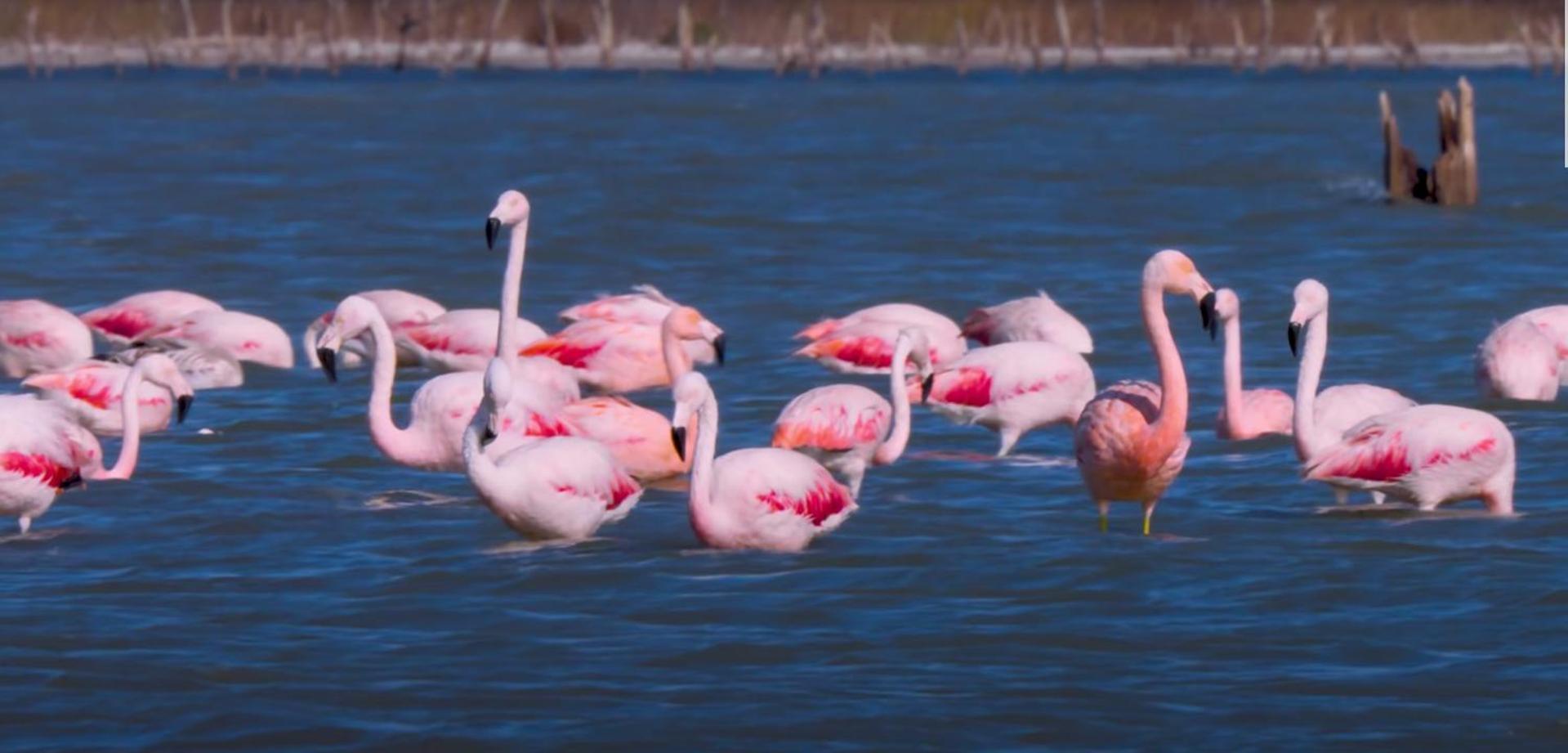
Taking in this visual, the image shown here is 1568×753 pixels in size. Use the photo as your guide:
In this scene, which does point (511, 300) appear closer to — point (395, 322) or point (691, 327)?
point (691, 327)

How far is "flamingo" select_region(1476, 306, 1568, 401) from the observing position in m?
11.8

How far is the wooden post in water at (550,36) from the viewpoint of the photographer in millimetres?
61594

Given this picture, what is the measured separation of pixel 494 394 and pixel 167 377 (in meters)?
2.64

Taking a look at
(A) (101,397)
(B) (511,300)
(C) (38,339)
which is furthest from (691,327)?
(C) (38,339)

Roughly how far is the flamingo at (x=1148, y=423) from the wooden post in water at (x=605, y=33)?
5447cm

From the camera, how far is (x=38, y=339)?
13.3 m

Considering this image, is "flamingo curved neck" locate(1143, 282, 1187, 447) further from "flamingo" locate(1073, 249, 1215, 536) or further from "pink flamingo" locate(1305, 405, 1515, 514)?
"pink flamingo" locate(1305, 405, 1515, 514)

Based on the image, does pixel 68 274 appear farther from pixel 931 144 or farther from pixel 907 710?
pixel 931 144

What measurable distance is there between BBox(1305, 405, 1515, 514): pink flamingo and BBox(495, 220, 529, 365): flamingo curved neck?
138 inches

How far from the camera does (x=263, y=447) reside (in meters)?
11.5

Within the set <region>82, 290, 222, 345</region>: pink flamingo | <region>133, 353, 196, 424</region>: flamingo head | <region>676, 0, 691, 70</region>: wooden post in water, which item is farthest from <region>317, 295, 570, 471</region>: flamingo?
<region>676, 0, 691, 70</region>: wooden post in water

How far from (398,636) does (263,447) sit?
3822 mm

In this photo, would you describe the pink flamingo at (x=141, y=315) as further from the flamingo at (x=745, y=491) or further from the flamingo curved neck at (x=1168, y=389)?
the flamingo curved neck at (x=1168, y=389)

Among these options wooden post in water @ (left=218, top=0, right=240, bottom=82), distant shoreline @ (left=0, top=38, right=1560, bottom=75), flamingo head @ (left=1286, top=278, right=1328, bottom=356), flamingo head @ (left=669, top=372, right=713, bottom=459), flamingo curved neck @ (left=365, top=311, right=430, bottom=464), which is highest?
flamingo head @ (left=1286, top=278, right=1328, bottom=356)
